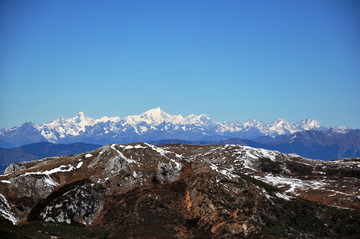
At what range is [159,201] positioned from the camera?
110m

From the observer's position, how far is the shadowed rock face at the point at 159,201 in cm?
9641

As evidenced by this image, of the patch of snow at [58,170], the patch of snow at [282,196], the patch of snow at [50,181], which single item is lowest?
the patch of snow at [282,196]

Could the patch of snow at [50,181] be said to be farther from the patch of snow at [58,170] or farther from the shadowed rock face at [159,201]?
the patch of snow at [58,170]

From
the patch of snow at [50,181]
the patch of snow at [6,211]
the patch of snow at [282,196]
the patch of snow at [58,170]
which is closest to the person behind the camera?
the patch of snow at [6,211]

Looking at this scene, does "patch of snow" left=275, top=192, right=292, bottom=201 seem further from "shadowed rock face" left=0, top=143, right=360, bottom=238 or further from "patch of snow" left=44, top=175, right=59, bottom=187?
"patch of snow" left=44, top=175, right=59, bottom=187

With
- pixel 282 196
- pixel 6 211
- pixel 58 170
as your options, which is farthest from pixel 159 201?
pixel 6 211

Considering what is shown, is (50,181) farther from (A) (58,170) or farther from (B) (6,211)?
(B) (6,211)

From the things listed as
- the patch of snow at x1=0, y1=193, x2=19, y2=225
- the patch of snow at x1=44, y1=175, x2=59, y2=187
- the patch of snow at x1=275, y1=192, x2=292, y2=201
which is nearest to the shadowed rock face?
the patch of snow at x1=44, y1=175, x2=59, y2=187

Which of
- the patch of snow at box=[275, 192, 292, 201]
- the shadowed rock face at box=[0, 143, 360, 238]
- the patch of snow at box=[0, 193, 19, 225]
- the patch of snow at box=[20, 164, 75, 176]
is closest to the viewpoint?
the shadowed rock face at box=[0, 143, 360, 238]

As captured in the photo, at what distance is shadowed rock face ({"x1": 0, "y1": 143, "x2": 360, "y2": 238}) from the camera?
9641cm

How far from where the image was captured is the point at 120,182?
12000 centimetres

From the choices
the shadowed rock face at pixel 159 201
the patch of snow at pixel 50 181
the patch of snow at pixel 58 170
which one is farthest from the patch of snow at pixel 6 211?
the patch of snow at pixel 50 181

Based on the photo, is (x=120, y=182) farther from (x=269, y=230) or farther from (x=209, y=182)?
(x=269, y=230)

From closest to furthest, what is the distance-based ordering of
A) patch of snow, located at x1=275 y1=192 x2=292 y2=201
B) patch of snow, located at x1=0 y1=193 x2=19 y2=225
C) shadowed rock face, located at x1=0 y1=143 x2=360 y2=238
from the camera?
shadowed rock face, located at x1=0 y1=143 x2=360 y2=238, patch of snow, located at x1=0 y1=193 x2=19 y2=225, patch of snow, located at x1=275 y1=192 x2=292 y2=201
